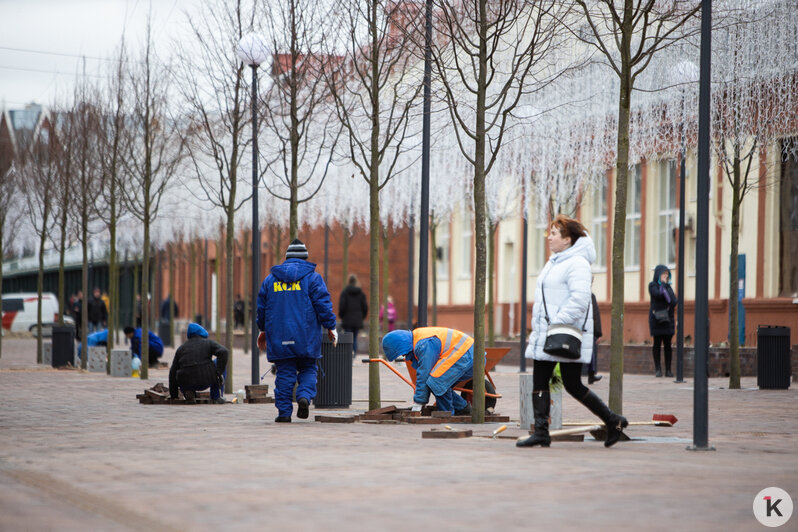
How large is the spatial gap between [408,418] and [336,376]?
2.60m

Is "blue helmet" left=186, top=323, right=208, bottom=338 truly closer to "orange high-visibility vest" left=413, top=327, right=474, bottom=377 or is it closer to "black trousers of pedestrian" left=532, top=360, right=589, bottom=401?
"orange high-visibility vest" left=413, top=327, right=474, bottom=377

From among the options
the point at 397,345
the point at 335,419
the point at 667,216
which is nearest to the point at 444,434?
the point at 397,345

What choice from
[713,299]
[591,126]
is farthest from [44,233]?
[713,299]

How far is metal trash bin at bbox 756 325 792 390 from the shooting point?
18812 millimetres

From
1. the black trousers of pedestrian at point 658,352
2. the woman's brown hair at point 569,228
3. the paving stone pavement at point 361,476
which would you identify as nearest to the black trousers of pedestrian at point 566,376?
the paving stone pavement at point 361,476

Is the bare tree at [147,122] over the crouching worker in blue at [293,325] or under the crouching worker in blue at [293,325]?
over

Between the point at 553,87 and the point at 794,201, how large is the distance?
25.9 ft

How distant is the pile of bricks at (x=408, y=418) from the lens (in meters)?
Result: 12.3

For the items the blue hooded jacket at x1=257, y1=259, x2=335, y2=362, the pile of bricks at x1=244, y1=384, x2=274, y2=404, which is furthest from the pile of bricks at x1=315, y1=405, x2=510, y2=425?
the pile of bricks at x1=244, y1=384, x2=274, y2=404

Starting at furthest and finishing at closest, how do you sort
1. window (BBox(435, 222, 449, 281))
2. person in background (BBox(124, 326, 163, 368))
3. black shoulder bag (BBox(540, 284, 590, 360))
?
1. window (BBox(435, 222, 449, 281))
2. person in background (BBox(124, 326, 163, 368))
3. black shoulder bag (BBox(540, 284, 590, 360))

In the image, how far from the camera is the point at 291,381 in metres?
12.8

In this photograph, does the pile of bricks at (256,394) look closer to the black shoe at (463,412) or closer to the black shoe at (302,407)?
the black shoe at (302,407)

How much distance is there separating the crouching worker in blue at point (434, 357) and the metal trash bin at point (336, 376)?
7.14ft

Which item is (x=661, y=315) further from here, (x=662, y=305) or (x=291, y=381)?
(x=291, y=381)
